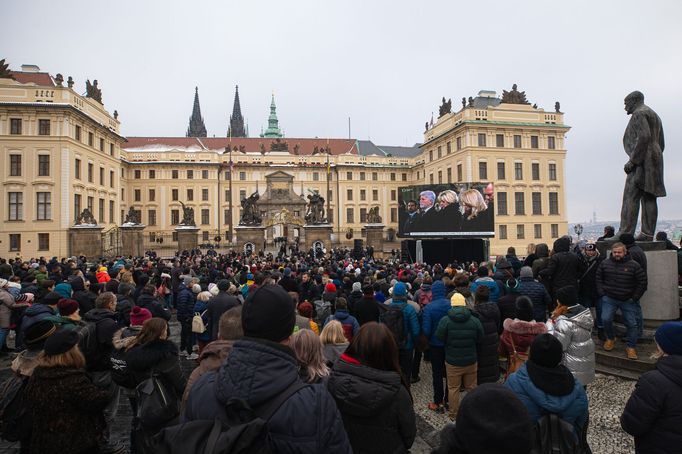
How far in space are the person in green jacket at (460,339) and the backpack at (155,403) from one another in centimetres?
351

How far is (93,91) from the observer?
4175 centimetres

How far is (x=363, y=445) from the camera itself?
2.85m

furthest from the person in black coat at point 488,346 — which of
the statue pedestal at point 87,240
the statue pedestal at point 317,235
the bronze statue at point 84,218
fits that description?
the bronze statue at point 84,218

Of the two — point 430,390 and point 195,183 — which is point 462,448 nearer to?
point 430,390

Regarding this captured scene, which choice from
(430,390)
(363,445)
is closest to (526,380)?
(363,445)

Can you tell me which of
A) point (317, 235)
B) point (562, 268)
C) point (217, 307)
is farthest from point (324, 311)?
point (317, 235)

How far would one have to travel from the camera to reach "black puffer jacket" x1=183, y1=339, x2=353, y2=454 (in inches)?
78.5

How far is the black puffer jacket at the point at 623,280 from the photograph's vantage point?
6378 mm

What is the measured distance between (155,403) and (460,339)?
151 inches

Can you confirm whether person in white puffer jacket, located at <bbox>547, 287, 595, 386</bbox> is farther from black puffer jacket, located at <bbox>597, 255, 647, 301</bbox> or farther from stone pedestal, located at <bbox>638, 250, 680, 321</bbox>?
stone pedestal, located at <bbox>638, 250, 680, 321</bbox>

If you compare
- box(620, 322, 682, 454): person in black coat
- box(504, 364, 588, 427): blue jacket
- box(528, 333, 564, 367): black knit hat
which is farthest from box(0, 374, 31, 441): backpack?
box(620, 322, 682, 454): person in black coat

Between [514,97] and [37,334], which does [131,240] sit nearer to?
[37,334]

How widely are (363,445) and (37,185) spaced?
134ft

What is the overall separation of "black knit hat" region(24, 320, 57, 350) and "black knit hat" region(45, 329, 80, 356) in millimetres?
539
